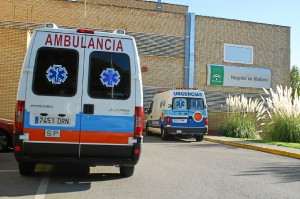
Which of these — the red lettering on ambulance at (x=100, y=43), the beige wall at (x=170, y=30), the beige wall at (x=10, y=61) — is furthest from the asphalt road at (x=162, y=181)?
the beige wall at (x=170, y=30)

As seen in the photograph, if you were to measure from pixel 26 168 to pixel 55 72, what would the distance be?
194cm

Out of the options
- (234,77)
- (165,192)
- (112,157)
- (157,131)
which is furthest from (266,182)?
(234,77)

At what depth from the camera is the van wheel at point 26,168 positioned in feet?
26.1

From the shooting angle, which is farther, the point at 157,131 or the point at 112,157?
the point at 157,131

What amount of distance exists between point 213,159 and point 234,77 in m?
19.0

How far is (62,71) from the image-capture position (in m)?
A: 7.52

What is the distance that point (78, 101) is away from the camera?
24.6 feet

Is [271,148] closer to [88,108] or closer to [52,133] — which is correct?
[88,108]

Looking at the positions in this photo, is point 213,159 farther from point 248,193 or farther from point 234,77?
point 234,77

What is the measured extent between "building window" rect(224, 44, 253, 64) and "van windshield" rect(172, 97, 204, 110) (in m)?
11.4

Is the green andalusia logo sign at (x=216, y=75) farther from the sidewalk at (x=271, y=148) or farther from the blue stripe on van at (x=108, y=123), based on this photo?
the blue stripe on van at (x=108, y=123)

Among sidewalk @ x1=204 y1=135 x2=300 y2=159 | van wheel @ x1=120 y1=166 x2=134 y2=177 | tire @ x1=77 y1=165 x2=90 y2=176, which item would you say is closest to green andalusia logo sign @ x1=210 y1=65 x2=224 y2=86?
sidewalk @ x1=204 y1=135 x2=300 y2=159

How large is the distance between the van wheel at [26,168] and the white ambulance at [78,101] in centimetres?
31

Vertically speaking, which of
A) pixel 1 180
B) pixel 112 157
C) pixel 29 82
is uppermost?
pixel 29 82
